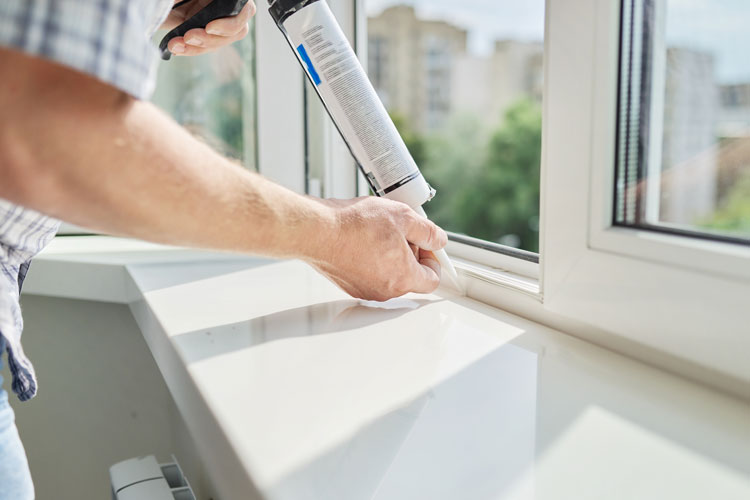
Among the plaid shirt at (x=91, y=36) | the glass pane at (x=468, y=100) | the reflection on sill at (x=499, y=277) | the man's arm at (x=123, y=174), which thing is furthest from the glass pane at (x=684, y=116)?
A: the glass pane at (x=468, y=100)

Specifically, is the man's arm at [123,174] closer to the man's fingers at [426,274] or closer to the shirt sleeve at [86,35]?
the shirt sleeve at [86,35]

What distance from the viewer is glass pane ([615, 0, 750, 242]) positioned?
1.63 feet

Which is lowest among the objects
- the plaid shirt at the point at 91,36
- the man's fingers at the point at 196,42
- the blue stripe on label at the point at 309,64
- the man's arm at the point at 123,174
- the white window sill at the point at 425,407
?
the white window sill at the point at 425,407

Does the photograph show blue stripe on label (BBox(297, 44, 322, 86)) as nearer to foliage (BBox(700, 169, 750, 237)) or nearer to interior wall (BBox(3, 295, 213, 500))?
foliage (BBox(700, 169, 750, 237))

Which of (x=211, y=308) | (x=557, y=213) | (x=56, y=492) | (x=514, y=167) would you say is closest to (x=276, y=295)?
(x=211, y=308)

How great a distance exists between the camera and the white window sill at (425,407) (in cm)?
36

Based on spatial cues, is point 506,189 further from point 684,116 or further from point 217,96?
point 684,116

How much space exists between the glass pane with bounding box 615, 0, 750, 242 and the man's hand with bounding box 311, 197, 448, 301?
191mm

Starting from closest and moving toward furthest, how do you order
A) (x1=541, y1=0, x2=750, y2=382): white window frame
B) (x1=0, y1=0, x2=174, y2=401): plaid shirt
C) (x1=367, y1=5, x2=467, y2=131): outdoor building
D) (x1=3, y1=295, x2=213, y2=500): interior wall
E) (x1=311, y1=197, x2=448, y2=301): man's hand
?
(x1=0, y1=0, x2=174, y2=401): plaid shirt → (x1=541, y1=0, x2=750, y2=382): white window frame → (x1=311, y1=197, x2=448, y2=301): man's hand → (x1=3, y1=295, x2=213, y2=500): interior wall → (x1=367, y1=5, x2=467, y2=131): outdoor building

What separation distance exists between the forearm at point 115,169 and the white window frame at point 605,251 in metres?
0.29

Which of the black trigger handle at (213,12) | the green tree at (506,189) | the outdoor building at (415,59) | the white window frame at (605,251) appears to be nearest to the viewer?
the white window frame at (605,251)

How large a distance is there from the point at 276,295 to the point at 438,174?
14.2m

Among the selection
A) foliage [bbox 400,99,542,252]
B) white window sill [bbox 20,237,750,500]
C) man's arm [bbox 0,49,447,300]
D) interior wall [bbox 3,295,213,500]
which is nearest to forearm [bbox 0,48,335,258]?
man's arm [bbox 0,49,447,300]

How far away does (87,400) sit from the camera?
1016mm
